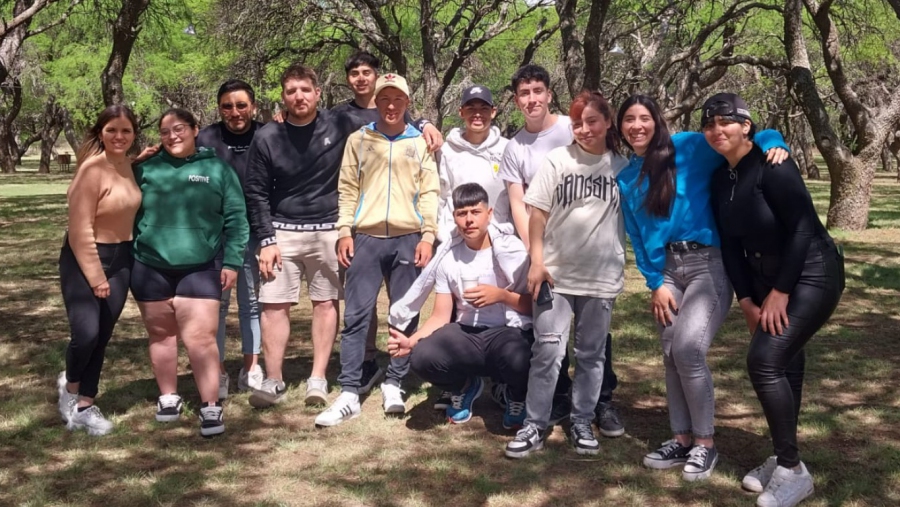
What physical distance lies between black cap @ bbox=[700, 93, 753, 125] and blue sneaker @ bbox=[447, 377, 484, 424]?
7.25ft

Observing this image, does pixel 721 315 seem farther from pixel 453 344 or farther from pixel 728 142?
pixel 453 344

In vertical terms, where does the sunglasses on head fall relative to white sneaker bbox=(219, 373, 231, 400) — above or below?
above

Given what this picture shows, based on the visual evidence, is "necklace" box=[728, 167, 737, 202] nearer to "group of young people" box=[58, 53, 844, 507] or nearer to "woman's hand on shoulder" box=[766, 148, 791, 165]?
"group of young people" box=[58, 53, 844, 507]

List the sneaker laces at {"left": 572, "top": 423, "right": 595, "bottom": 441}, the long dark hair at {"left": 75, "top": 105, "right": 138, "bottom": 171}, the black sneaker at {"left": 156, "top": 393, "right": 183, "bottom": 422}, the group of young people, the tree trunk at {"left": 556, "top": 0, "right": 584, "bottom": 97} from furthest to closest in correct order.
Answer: the tree trunk at {"left": 556, "top": 0, "right": 584, "bottom": 97} < the black sneaker at {"left": 156, "top": 393, "right": 183, "bottom": 422} < the long dark hair at {"left": 75, "top": 105, "right": 138, "bottom": 171} < the sneaker laces at {"left": 572, "top": 423, "right": 595, "bottom": 441} < the group of young people

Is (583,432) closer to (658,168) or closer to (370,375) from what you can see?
(658,168)

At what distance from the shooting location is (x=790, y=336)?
12.6 feet

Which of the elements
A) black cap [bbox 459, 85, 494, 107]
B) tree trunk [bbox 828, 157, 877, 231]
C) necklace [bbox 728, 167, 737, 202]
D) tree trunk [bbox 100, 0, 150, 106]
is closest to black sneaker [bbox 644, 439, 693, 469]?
necklace [bbox 728, 167, 737, 202]

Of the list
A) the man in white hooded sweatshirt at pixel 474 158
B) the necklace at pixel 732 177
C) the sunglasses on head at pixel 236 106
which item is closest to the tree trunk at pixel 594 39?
the man in white hooded sweatshirt at pixel 474 158

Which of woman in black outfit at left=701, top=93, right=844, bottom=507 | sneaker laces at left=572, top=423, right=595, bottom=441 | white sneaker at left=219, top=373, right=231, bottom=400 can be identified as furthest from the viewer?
white sneaker at left=219, top=373, right=231, bottom=400

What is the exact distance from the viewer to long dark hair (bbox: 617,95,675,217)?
161 inches

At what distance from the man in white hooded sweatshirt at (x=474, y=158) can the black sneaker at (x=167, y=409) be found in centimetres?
194

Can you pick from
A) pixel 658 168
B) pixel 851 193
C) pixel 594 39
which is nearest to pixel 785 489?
pixel 658 168

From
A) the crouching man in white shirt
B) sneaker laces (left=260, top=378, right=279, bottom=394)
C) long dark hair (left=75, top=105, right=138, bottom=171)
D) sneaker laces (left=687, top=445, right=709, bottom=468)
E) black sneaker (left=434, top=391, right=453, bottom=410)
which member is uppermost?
long dark hair (left=75, top=105, right=138, bottom=171)

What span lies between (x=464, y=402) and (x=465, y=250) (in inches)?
37.6
